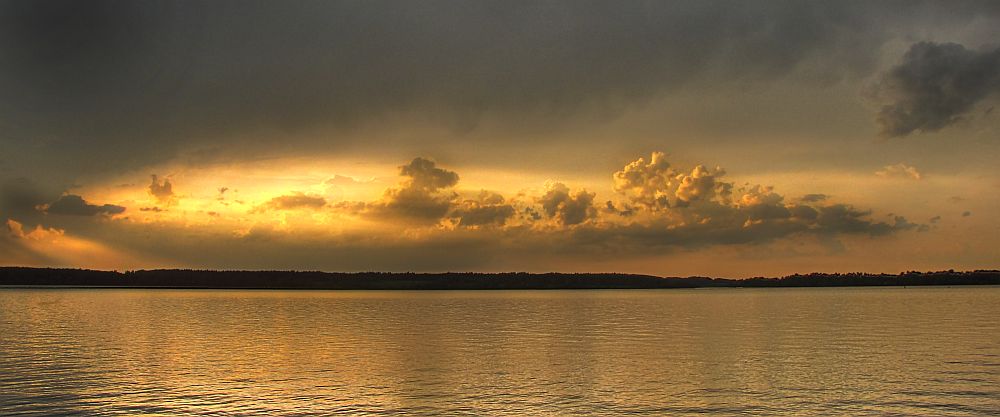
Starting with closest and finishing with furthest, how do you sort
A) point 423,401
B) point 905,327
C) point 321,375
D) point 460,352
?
point 423,401 < point 321,375 < point 460,352 < point 905,327

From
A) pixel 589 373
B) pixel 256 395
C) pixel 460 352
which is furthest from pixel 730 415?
pixel 460 352

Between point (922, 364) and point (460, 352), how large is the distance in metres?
27.5

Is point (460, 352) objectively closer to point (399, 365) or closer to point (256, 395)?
point (399, 365)

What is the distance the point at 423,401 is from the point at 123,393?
13803 millimetres

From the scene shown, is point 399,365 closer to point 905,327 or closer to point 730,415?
point 730,415

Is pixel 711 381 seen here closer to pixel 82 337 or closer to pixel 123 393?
pixel 123 393

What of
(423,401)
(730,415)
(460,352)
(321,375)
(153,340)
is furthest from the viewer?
(153,340)

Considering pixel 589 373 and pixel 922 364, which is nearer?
pixel 589 373

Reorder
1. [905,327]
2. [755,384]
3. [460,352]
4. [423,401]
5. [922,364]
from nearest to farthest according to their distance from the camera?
[423,401]
[755,384]
[922,364]
[460,352]
[905,327]

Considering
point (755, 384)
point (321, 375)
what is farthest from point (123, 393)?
point (755, 384)

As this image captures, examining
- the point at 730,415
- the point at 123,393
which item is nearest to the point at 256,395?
the point at 123,393

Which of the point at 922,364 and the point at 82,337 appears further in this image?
the point at 82,337

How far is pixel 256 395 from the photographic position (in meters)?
33.4

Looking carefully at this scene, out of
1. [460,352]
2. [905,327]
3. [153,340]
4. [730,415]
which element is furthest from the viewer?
[905,327]
